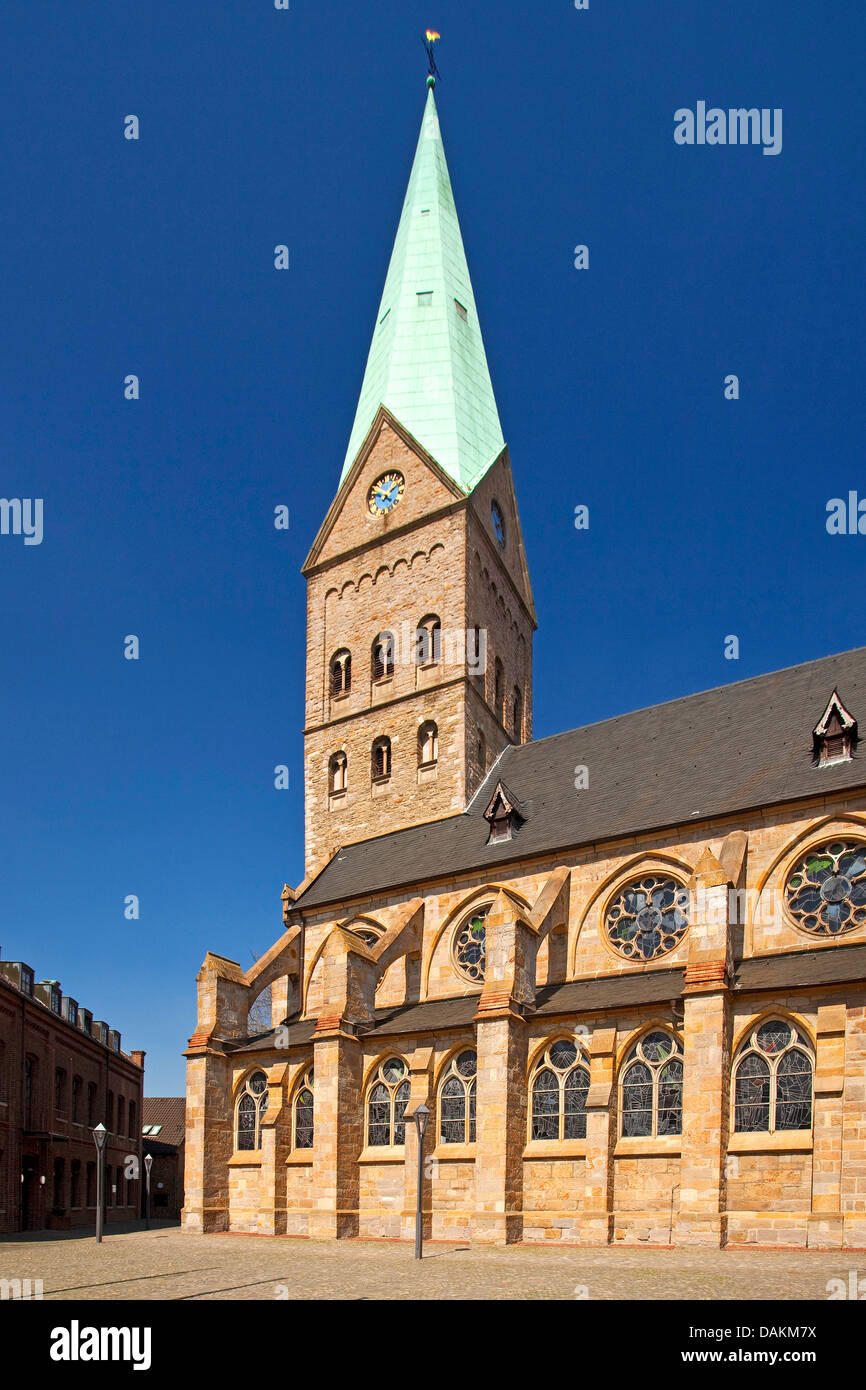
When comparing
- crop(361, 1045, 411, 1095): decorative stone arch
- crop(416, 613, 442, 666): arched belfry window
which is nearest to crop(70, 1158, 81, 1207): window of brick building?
crop(361, 1045, 411, 1095): decorative stone arch

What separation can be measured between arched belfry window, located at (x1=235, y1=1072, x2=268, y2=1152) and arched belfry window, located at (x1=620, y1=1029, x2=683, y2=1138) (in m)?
11.9

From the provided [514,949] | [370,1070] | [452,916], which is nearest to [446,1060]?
[370,1070]

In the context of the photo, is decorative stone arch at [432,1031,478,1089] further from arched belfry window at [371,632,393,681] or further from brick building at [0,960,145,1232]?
arched belfry window at [371,632,393,681]

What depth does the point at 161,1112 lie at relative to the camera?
70.8 m

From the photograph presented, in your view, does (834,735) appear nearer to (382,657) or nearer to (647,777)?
(647,777)

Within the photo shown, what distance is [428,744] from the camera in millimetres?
38406

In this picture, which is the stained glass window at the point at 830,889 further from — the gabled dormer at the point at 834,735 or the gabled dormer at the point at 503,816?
the gabled dormer at the point at 503,816

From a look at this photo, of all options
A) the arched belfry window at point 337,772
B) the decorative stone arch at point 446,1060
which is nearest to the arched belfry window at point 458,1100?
the decorative stone arch at point 446,1060

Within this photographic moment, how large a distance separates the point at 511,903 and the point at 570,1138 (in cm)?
533

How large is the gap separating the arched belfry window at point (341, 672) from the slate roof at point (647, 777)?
6.74 metres

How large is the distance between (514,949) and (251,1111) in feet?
36.0
